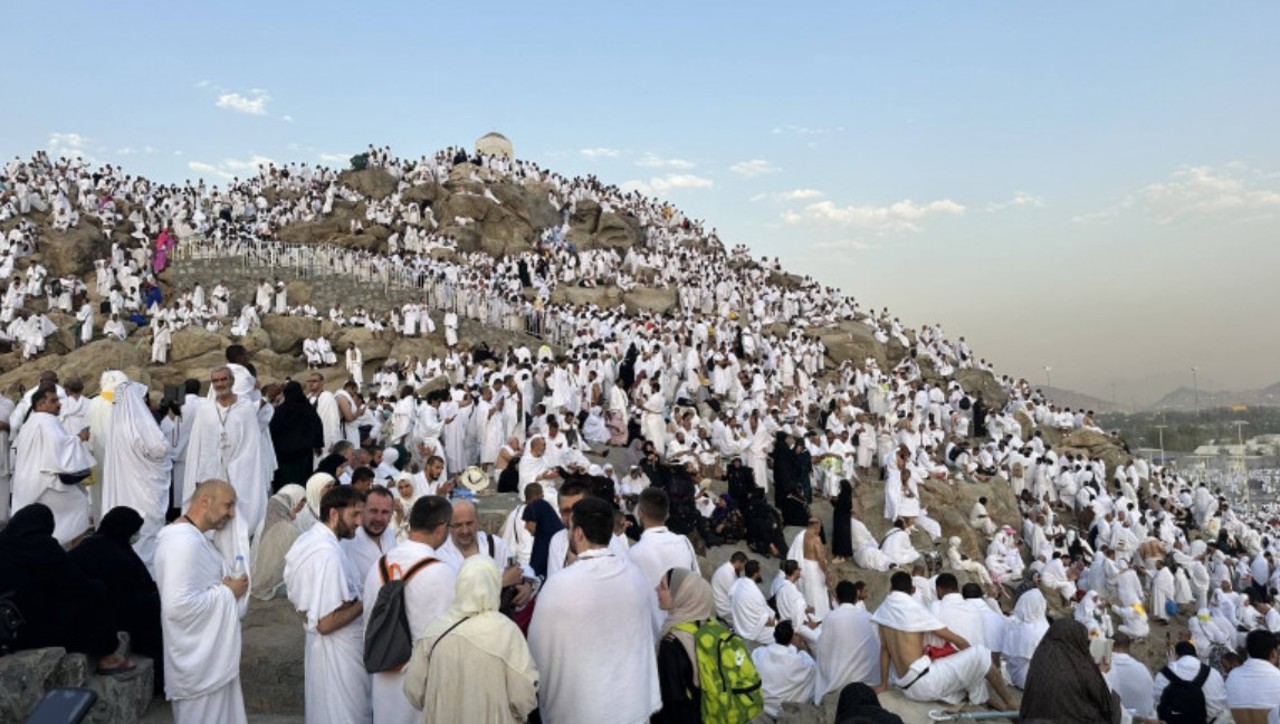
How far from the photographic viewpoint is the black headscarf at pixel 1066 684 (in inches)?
174

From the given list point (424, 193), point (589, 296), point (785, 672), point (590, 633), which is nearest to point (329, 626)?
point (590, 633)

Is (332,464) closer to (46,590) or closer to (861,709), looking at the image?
(46,590)

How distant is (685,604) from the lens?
429cm

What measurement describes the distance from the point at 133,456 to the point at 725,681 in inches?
199

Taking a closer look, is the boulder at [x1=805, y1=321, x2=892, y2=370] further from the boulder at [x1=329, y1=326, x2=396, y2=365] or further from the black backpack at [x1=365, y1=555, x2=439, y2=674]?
the black backpack at [x1=365, y1=555, x2=439, y2=674]

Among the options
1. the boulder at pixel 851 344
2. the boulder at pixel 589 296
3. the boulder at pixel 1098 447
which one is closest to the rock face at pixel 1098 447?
the boulder at pixel 1098 447

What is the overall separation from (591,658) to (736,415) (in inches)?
532

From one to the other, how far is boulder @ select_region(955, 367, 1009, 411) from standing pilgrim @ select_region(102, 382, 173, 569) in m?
25.3

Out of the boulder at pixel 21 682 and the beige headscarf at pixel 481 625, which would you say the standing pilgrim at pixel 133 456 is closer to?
the boulder at pixel 21 682

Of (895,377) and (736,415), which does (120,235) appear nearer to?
(736,415)

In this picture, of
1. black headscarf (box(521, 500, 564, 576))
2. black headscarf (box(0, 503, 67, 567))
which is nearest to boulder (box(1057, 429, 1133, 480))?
black headscarf (box(521, 500, 564, 576))

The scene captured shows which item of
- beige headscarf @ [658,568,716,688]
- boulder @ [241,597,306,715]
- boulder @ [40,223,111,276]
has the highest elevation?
boulder @ [40,223,111,276]

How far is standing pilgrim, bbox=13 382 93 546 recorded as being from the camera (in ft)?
20.7

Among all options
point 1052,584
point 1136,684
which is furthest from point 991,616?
point 1052,584
